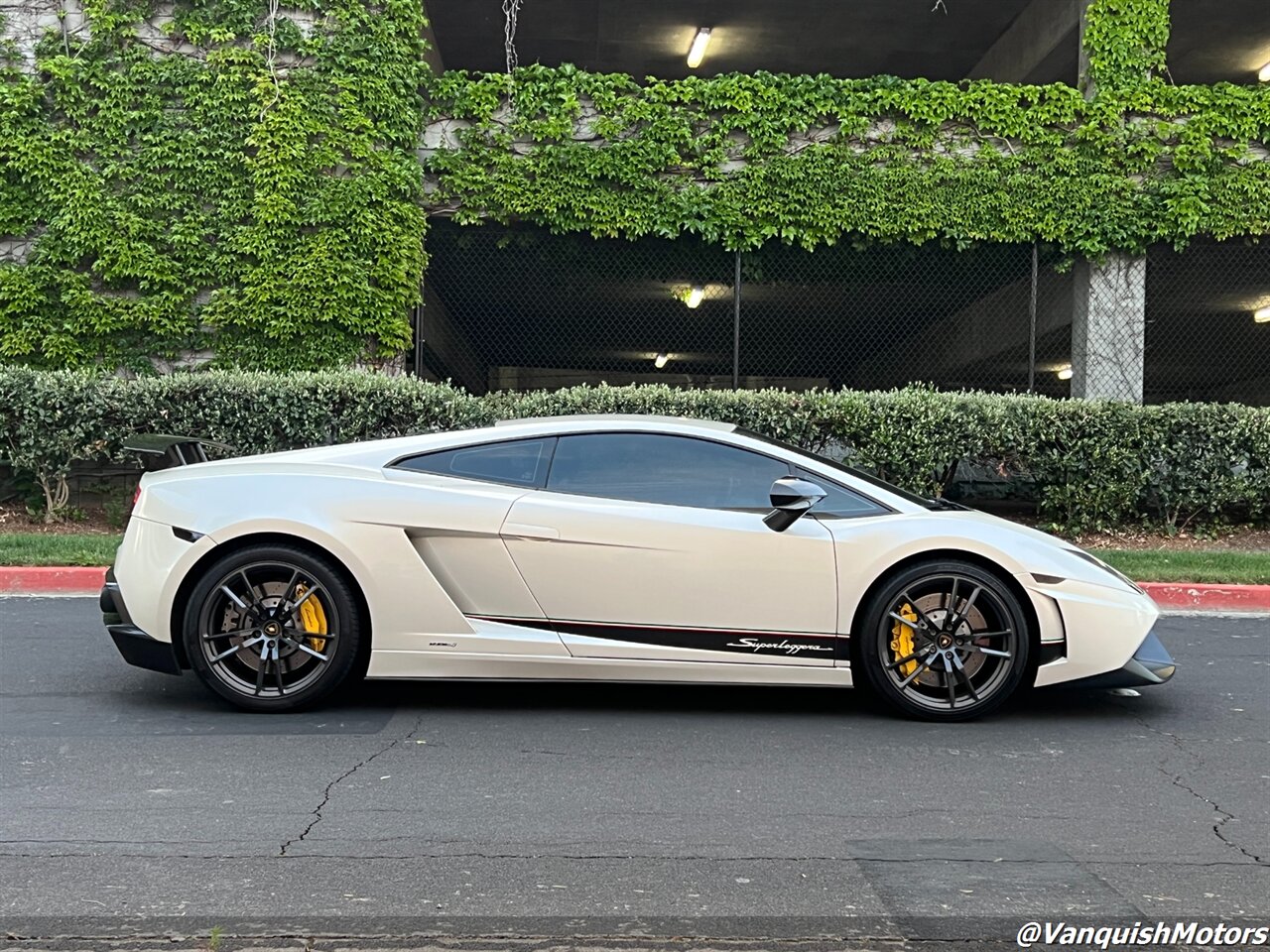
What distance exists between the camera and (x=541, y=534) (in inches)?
195

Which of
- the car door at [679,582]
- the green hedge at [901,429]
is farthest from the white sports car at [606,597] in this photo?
the green hedge at [901,429]

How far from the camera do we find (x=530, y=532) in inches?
195

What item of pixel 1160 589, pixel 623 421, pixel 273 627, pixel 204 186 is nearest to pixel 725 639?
pixel 623 421

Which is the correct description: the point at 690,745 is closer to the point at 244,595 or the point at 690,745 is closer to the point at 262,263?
the point at 244,595

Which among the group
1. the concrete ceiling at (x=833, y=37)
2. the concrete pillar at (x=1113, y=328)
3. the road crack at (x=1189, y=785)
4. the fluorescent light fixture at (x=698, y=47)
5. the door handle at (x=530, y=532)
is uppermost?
the concrete ceiling at (x=833, y=37)

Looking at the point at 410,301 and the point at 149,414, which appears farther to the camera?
the point at 410,301

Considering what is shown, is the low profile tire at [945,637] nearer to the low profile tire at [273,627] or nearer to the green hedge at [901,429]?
the low profile tire at [273,627]

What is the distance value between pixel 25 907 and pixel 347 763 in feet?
4.72

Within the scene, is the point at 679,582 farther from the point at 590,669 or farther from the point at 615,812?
the point at 615,812

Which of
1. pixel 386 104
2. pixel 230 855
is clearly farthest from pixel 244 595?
pixel 386 104

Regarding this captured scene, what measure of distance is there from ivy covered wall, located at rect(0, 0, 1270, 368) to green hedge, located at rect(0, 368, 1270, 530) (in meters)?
1.97

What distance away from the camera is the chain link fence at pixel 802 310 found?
46.2 feet

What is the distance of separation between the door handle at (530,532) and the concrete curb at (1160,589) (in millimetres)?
4921

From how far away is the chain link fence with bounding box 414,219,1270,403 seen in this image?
46.2ft
